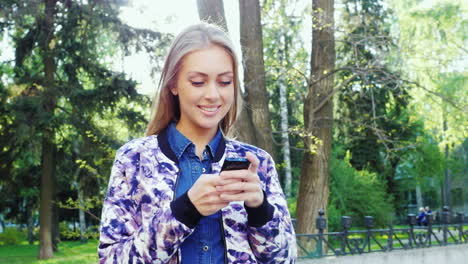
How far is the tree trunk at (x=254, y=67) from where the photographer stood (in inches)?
374

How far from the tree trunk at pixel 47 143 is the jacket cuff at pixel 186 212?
56.7 feet

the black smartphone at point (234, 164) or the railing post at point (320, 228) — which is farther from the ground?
the black smartphone at point (234, 164)

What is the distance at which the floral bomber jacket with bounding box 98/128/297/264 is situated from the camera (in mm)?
1546

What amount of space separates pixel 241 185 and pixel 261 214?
0.57ft

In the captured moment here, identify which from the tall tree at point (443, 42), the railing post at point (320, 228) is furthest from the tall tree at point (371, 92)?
the railing post at point (320, 228)

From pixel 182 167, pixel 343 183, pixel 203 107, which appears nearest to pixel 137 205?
pixel 182 167

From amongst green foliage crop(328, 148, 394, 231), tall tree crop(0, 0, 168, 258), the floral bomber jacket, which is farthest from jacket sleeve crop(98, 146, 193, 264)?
green foliage crop(328, 148, 394, 231)

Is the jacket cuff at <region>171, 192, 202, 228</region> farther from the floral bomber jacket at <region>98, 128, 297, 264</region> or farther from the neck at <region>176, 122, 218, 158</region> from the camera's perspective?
the neck at <region>176, 122, 218, 158</region>

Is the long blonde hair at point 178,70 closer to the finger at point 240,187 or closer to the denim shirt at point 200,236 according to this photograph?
the denim shirt at point 200,236

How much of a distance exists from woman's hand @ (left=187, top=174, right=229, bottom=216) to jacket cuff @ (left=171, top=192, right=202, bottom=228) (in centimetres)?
2

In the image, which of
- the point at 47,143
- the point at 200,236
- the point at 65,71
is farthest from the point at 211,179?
the point at 47,143

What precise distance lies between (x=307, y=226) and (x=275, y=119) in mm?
9340

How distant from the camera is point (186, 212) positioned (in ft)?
4.95

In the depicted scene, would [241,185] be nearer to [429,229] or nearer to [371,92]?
[429,229]
